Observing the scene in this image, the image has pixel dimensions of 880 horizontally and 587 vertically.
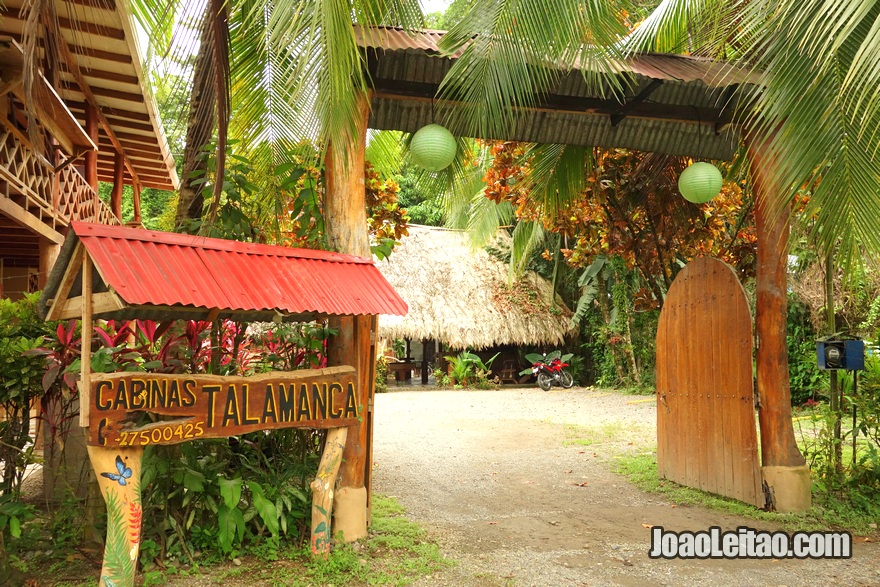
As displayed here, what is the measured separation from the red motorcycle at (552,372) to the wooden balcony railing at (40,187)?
1173cm

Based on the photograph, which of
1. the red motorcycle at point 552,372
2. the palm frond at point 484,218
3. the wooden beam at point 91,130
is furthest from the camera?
the red motorcycle at point 552,372

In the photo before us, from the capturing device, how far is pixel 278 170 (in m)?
4.43

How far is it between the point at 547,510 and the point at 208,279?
3.46 meters

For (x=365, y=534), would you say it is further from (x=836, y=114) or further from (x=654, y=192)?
(x=654, y=192)

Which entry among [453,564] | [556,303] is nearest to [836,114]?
[453,564]

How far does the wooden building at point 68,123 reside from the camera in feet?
18.5

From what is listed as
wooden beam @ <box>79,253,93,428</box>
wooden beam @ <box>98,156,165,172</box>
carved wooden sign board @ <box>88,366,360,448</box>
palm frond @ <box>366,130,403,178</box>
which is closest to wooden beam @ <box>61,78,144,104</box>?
wooden beam @ <box>98,156,165,172</box>

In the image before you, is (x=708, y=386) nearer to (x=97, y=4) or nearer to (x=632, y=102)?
(x=632, y=102)

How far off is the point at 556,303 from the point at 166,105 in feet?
A: 53.8

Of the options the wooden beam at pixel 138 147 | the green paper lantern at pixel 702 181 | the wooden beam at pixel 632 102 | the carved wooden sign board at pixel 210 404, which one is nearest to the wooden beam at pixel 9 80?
the wooden beam at pixel 138 147

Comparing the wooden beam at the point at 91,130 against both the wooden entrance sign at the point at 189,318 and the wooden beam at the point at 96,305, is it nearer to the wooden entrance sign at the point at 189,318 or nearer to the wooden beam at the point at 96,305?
the wooden entrance sign at the point at 189,318

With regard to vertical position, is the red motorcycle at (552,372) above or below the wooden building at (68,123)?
below

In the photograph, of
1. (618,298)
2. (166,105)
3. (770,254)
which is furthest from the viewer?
(618,298)

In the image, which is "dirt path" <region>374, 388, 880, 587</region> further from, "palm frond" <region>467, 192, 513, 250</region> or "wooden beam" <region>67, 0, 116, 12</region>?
"palm frond" <region>467, 192, 513, 250</region>
